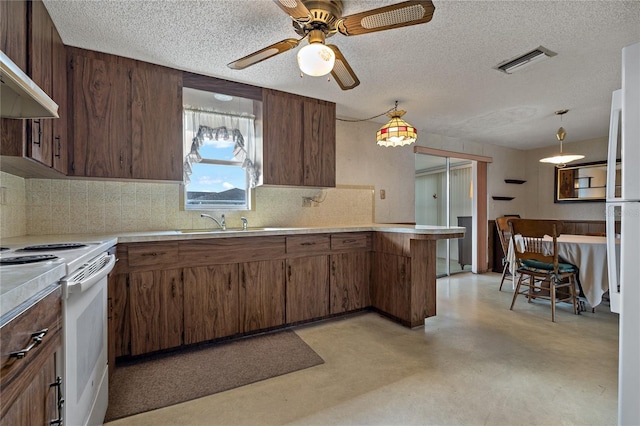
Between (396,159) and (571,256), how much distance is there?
7.72 ft

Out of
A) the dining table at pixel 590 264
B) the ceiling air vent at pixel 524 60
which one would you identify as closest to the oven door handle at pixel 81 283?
the ceiling air vent at pixel 524 60

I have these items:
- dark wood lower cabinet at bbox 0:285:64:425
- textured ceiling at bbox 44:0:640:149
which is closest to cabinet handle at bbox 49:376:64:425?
dark wood lower cabinet at bbox 0:285:64:425

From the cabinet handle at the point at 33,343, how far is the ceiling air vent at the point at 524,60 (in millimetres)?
3230

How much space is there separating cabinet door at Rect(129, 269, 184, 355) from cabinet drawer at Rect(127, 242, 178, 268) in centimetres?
7

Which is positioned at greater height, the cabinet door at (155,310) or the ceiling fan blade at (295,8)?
the ceiling fan blade at (295,8)

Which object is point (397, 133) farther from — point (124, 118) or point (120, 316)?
point (120, 316)

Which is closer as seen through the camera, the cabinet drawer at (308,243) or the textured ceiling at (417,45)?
the textured ceiling at (417,45)

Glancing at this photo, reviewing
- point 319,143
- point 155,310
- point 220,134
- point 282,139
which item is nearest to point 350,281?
point 319,143

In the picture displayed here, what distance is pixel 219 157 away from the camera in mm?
3115

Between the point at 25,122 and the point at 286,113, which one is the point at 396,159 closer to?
the point at 286,113

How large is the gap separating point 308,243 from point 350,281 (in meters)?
0.66

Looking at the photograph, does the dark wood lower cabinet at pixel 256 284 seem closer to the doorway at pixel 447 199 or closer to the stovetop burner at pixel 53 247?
the stovetop burner at pixel 53 247

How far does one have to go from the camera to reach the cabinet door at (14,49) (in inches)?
54.2

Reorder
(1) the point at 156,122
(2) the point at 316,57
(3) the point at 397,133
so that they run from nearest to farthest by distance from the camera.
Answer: (2) the point at 316,57 → (1) the point at 156,122 → (3) the point at 397,133
